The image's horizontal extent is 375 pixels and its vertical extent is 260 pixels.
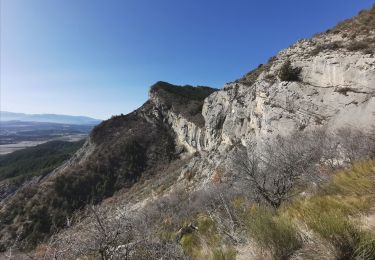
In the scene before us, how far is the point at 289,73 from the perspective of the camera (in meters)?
27.2

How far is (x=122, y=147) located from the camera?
63.6 metres

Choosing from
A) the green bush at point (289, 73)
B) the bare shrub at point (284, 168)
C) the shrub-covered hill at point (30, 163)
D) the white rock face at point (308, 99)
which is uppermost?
the green bush at point (289, 73)

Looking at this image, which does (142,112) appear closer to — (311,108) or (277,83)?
(277,83)

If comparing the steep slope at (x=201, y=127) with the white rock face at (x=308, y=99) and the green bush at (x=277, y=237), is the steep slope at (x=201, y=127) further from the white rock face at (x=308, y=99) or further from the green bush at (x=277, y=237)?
the green bush at (x=277, y=237)

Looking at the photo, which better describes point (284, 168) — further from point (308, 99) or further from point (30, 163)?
point (30, 163)

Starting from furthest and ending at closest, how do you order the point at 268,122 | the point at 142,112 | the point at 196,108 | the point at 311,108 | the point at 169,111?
1. the point at 142,112
2. the point at 169,111
3. the point at 196,108
4. the point at 268,122
5. the point at 311,108

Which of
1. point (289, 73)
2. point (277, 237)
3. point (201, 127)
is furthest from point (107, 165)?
point (277, 237)

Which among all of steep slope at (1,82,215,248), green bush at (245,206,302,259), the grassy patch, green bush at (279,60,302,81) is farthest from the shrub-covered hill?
green bush at (245,206,302,259)

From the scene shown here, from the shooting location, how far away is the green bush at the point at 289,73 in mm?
26906

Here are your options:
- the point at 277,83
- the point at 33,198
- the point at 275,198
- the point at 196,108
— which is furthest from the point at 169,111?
the point at 275,198

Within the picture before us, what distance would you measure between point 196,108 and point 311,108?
3874 cm

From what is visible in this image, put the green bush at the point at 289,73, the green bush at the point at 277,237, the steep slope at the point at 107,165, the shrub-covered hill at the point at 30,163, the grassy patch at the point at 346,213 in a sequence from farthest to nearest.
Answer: the shrub-covered hill at the point at 30,163 → the steep slope at the point at 107,165 → the green bush at the point at 289,73 → the green bush at the point at 277,237 → the grassy patch at the point at 346,213

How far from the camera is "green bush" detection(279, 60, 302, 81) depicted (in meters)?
26.9

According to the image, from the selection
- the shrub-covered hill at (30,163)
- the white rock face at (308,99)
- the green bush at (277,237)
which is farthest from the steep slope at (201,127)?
the shrub-covered hill at (30,163)
